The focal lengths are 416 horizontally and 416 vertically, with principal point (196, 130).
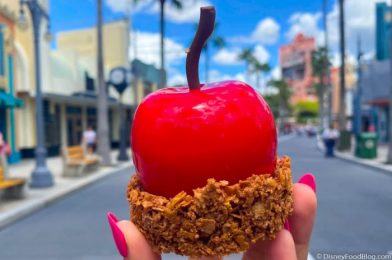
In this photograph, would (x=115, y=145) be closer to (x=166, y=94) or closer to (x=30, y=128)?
(x=30, y=128)

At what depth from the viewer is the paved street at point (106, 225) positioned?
16.7ft

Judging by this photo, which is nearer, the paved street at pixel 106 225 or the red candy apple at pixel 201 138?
the red candy apple at pixel 201 138

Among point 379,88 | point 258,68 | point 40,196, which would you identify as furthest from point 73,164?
point 258,68

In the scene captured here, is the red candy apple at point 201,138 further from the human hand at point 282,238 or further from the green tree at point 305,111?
the green tree at point 305,111

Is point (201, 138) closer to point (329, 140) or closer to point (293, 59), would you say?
point (329, 140)

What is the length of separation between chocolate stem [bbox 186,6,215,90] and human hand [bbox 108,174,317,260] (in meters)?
0.78

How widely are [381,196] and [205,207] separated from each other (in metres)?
7.68

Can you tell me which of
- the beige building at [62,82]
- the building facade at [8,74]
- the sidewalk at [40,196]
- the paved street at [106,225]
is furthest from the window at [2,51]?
the paved street at [106,225]

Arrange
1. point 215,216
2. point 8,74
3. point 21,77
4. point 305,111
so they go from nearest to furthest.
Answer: point 215,216 → point 8,74 → point 21,77 → point 305,111

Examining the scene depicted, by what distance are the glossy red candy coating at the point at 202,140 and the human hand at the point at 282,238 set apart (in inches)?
10.0

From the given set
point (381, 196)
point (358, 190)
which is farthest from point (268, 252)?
point (358, 190)

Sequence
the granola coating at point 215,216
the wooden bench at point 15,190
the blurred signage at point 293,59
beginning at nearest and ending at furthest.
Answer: the granola coating at point 215,216
the wooden bench at point 15,190
the blurred signage at point 293,59

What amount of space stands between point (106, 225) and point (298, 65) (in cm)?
11107

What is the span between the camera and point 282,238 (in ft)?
6.80
